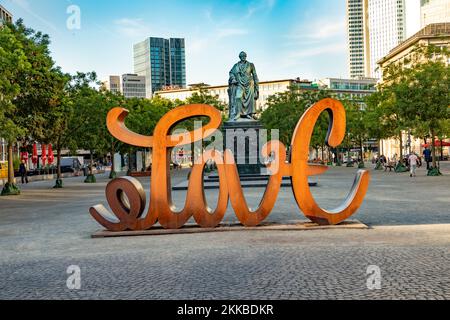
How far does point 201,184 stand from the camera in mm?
12492

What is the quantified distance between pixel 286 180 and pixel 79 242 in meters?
18.7

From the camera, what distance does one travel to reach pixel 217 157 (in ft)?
41.1

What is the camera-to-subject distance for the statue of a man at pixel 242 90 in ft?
99.0

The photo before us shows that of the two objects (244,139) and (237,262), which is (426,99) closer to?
(244,139)

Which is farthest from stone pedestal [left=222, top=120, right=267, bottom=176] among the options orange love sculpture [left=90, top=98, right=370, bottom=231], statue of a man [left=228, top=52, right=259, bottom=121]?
orange love sculpture [left=90, top=98, right=370, bottom=231]

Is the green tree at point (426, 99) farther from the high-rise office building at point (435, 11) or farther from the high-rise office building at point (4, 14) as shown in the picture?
the high-rise office building at point (435, 11)

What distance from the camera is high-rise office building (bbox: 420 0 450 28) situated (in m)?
110

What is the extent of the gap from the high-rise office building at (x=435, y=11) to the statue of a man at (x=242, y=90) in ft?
309

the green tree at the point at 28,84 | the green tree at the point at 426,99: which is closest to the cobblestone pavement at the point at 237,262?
the green tree at the point at 28,84

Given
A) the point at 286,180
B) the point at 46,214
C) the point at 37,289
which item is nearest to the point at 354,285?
the point at 37,289

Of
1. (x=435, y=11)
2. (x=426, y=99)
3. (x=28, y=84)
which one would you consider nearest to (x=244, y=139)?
(x=28, y=84)
